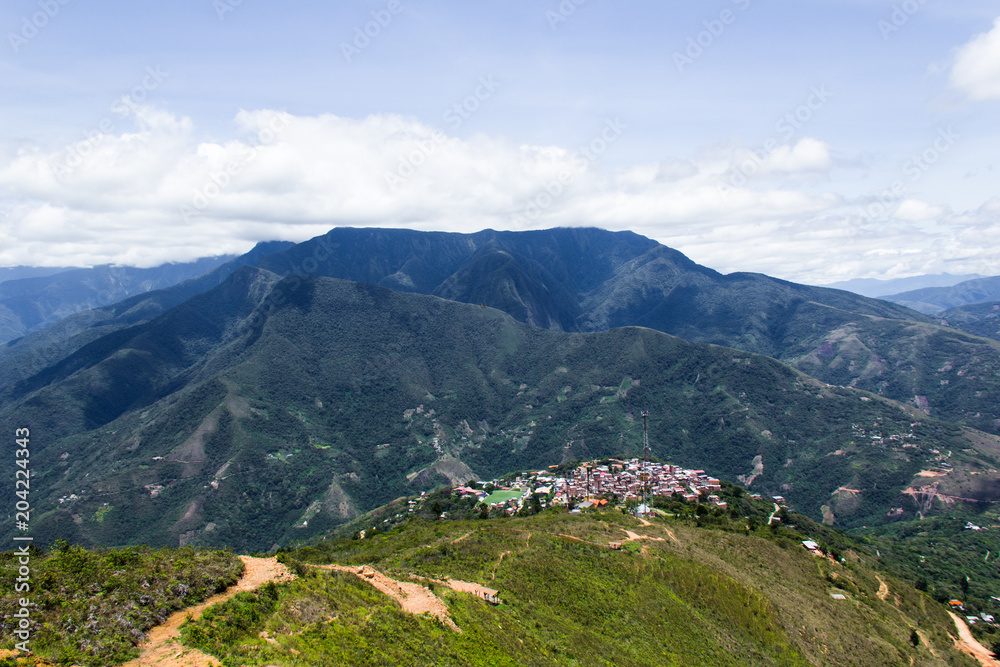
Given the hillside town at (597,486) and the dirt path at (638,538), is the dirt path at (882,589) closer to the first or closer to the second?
the hillside town at (597,486)

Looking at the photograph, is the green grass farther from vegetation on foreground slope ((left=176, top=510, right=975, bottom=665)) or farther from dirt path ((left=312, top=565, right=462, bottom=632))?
dirt path ((left=312, top=565, right=462, bottom=632))

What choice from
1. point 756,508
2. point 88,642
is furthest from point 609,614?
point 756,508

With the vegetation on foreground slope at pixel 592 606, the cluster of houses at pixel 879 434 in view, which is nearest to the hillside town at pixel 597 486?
the vegetation on foreground slope at pixel 592 606

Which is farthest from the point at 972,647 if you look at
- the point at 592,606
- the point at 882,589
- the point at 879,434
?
the point at 879,434

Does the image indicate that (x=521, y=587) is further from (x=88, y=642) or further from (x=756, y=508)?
(x=756, y=508)

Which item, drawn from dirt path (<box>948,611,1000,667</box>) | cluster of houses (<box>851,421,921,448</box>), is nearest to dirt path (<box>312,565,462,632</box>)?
dirt path (<box>948,611,1000,667</box>)

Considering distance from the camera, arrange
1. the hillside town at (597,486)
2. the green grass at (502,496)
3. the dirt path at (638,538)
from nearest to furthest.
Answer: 1. the dirt path at (638,538)
2. the hillside town at (597,486)
3. the green grass at (502,496)

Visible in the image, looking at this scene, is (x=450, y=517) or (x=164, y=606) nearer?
(x=164, y=606)

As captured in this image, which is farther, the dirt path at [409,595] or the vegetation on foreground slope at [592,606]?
the dirt path at [409,595]
